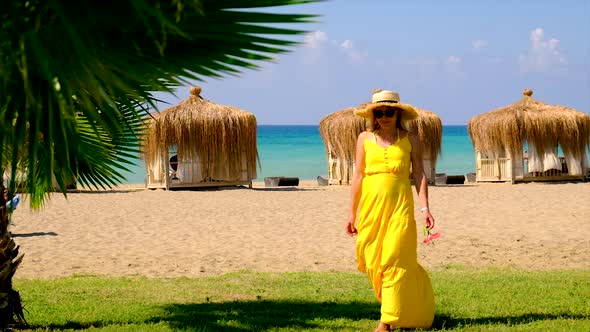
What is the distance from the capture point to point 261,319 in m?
6.14

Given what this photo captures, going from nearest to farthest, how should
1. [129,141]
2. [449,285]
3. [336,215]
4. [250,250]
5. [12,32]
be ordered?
1. [12,32]
2. [129,141]
3. [449,285]
4. [250,250]
5. [336,215]

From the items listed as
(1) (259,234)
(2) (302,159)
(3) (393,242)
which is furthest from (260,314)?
(2) (302,159)

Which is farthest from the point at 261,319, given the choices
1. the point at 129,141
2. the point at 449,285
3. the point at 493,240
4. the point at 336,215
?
the point at 336,215

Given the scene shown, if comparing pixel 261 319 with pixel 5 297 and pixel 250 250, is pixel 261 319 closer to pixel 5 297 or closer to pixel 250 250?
pixel 5 297

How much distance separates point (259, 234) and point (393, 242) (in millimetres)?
7727

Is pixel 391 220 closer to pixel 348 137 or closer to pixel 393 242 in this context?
pixel 393 242

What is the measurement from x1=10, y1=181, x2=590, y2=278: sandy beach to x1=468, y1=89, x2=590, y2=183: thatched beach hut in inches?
192

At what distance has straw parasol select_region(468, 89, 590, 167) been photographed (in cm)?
2528

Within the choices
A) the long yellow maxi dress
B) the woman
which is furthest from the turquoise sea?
the long yellow maxi dress

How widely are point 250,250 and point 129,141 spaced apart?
6.04 meters

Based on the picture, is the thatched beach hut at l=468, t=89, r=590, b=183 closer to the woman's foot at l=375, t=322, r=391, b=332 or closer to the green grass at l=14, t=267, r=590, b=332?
the green grass at l=14, t=267, r=590, b=332

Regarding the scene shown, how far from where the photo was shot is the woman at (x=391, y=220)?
211 inches

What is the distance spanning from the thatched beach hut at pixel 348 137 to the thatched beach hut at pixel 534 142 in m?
1.82

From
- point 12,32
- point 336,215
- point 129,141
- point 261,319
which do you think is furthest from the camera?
point 336,215
